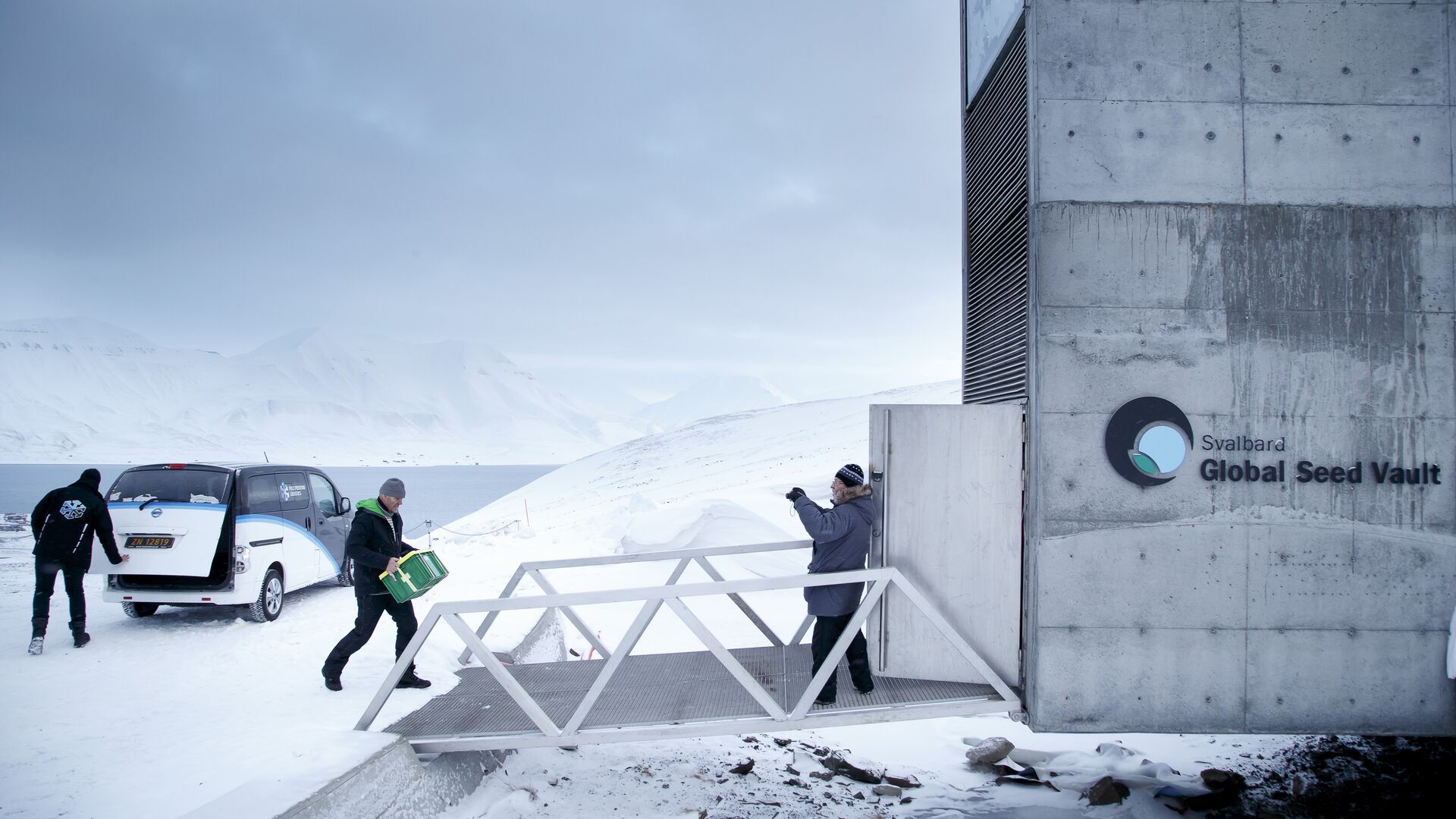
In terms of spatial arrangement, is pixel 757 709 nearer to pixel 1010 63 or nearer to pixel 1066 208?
pixel 1066 208

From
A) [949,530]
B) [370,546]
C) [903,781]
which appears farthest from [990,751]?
[370,546]

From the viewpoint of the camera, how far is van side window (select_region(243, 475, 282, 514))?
328 inches

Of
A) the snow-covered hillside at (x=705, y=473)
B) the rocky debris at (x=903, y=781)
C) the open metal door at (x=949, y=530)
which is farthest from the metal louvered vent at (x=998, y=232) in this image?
the snow-covered hillside at (x=705, y=473)

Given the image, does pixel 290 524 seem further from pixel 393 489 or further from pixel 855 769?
pixel 855 769

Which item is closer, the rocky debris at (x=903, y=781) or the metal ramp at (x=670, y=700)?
the metal ramp at (x=670, y=700)

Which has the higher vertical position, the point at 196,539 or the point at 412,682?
the point at 196,539

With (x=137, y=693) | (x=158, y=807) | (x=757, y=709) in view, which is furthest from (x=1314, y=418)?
(x=137, y=693)

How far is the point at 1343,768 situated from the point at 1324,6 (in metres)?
5.42

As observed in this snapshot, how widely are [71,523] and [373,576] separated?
355cm

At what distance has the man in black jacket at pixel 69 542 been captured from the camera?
6.94 m

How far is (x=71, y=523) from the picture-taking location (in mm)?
7074

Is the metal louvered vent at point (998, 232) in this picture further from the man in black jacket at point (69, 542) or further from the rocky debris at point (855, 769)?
the man in black jacket at point (69, 542)

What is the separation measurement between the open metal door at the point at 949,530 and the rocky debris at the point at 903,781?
1.21 m

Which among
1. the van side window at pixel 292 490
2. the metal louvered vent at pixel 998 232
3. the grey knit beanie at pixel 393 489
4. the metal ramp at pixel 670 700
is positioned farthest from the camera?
the van side window at pixel 292 490
